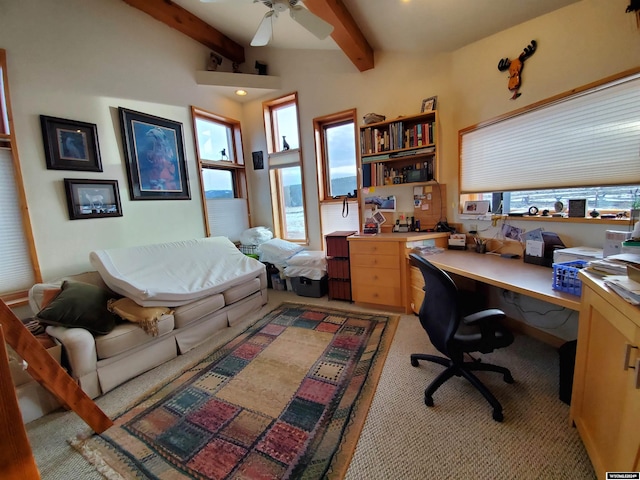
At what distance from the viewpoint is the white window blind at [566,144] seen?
163cm

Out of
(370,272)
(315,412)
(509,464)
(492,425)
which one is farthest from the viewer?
(370,272)

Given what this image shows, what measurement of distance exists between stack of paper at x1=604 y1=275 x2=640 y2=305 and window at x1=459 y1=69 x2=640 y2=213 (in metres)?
1.09

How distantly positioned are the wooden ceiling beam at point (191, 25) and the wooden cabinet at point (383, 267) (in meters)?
3.28

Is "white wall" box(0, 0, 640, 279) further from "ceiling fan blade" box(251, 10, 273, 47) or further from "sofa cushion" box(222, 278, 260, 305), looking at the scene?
"ceiling fan blade" box(251, 10, 273, 47)

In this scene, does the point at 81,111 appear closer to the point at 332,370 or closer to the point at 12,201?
the point at 12,201

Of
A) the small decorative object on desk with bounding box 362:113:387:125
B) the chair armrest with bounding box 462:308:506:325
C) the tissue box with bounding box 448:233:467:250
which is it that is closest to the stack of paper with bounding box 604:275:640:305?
the chair armrest with bounding box 462:308:506:325

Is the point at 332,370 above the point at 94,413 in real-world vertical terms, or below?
below

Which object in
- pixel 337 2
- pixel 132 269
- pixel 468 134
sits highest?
pixel 337 2

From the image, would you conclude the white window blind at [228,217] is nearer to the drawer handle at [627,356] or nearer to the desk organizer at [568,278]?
the desk organizer at [568,278]

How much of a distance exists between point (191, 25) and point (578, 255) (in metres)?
4.55

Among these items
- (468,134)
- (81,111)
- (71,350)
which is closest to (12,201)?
(81,111)

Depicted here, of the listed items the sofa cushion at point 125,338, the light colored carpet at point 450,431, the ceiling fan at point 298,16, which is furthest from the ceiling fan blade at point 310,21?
the light colored carpet at point 450,431

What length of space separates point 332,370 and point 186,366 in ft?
3.92

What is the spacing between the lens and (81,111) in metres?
2.45
